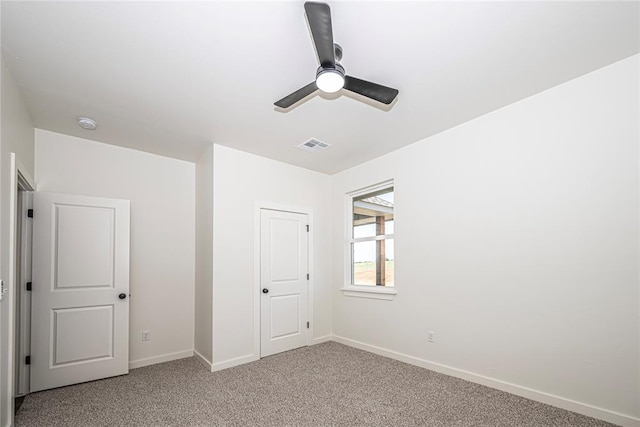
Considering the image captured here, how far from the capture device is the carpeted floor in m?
2.50

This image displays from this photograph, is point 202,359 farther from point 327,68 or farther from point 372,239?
point 327,68

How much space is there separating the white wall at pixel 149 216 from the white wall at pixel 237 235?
75 centimetres

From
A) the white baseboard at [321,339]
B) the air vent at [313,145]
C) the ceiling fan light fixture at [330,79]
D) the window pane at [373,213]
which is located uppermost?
the air vent at [313,145]

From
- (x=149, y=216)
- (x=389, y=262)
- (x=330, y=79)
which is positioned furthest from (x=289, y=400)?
(x=149, y=216)

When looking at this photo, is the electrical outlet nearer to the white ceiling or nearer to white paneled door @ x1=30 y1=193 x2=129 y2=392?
the white ceiling

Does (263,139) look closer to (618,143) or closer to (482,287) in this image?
(482,287)

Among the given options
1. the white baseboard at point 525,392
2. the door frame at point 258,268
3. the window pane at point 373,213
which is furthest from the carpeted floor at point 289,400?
the window pane at point 373,213

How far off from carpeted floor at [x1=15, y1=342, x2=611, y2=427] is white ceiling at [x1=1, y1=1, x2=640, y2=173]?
2.58 metres

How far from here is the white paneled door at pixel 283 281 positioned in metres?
4.17

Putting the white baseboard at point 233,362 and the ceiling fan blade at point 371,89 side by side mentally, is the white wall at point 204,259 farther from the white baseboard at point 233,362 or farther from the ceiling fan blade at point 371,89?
the ceiling fan blade at point 371,89

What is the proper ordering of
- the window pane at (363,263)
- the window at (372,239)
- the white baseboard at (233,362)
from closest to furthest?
1. the white baseboard at (233,362)
2. the window at (372,239)
3. the window pane at (363,263)

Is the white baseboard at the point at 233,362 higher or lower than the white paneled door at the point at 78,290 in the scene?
lower

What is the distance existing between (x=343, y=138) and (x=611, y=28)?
2.31m

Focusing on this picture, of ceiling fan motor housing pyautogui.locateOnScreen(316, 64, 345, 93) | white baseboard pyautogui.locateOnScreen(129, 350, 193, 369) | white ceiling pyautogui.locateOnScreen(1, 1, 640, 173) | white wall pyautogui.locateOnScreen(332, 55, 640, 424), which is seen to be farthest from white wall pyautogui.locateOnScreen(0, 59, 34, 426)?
white wall pyautogui.locateOnScreen(332, 55, 640, 424)
